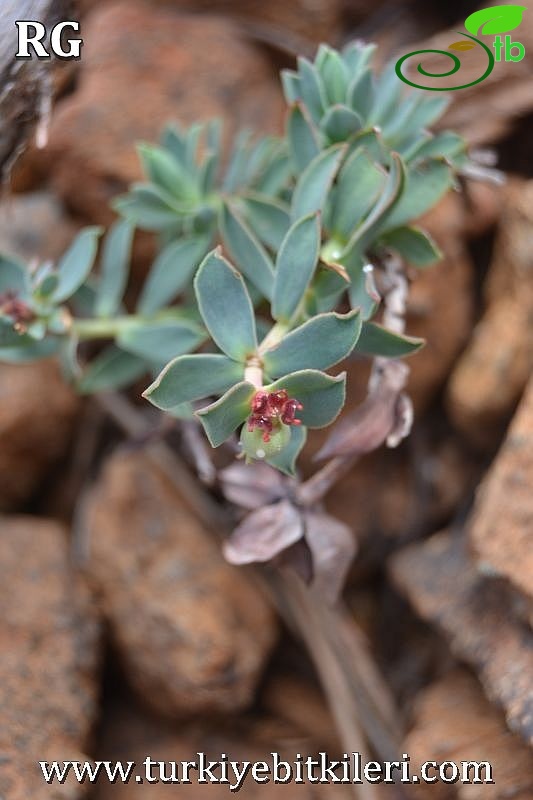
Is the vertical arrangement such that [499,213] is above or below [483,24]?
below

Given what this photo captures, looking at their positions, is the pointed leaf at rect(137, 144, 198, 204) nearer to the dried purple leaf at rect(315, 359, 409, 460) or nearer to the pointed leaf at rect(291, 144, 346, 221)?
the pointed leaf at rect(291, 144, 346, 221)

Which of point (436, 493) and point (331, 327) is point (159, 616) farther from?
point (331, 327)

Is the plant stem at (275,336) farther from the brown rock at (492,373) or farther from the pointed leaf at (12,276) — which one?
the brown rock at (492,373)

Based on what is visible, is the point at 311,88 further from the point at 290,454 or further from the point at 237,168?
the point at 290,454

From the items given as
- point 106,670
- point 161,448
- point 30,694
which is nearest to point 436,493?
point 161,448

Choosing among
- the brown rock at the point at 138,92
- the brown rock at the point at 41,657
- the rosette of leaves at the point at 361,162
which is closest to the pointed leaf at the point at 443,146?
the rosette of leaves at the point at 361,162

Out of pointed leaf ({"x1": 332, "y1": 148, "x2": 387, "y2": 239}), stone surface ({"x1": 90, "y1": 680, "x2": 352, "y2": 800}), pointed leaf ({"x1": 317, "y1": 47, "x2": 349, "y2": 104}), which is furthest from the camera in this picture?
stone surface ({"x1": 90, "y1": 680, "x2": 352, "y2": 800})

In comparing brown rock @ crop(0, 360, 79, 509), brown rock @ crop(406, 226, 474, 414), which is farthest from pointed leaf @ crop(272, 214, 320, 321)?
brown rock @ crop(0, 360, 79, 509)
